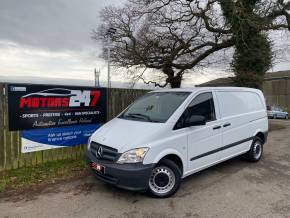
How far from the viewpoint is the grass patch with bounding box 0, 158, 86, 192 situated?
5.16 metres

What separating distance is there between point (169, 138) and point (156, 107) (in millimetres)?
1009

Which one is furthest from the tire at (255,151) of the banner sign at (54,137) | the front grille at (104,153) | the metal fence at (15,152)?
the metal fence at (15,152)

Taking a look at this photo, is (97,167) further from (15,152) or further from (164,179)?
(15,152)

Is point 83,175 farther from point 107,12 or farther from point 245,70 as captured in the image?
point 245,70

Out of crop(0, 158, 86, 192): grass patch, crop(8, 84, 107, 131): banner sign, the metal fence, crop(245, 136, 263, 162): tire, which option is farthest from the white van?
the metal fence

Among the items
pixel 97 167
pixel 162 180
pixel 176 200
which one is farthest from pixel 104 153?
pixel 176 200

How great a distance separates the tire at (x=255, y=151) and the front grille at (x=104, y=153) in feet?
12.5

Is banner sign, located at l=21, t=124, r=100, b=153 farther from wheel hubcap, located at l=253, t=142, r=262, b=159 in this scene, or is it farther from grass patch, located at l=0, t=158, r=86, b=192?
wheel hubcap, located at l=253, t=142, r=262, b=159

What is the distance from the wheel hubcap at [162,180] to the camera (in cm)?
436

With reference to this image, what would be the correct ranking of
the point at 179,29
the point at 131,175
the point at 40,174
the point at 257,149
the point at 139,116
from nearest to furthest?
the point at 131,175 → the point at 139,116 → the point at 40,174 → the point at 257,149 → the point at 179,29

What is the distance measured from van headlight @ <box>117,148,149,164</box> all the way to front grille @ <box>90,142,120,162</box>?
4.3 inches

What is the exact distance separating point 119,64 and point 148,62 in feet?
5.71

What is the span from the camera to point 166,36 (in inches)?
557

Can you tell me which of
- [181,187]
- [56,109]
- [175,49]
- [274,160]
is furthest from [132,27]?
[181,187]
